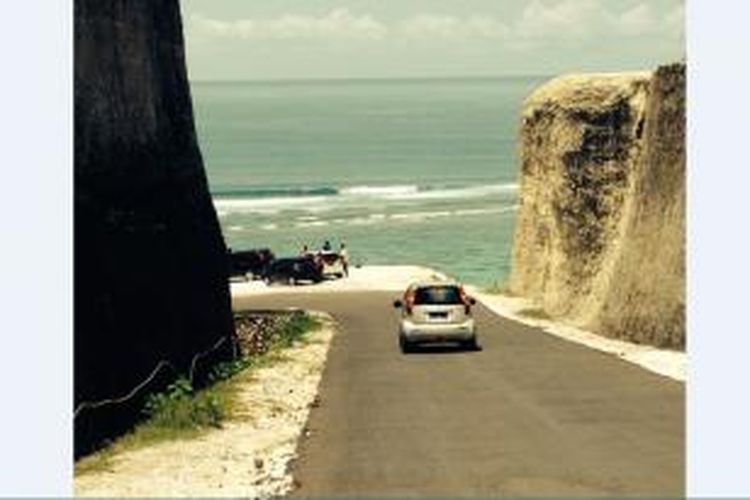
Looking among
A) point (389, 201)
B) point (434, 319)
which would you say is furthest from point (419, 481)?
point (389, 201)

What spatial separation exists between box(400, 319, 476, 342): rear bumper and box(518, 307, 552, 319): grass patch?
15.4 meters

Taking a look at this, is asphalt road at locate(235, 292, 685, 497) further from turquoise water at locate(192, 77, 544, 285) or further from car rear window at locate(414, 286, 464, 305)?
turquoise water at locate(192, 77, 544, 285)

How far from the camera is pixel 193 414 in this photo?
19.9 m

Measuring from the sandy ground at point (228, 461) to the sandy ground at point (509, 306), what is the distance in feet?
26.9

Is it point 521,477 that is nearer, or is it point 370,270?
point 521,477

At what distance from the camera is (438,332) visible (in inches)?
1208

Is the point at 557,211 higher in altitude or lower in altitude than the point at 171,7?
lower

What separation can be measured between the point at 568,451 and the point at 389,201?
12273 cm

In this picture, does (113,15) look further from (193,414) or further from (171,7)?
(193,414)

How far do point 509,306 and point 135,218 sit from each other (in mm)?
29230

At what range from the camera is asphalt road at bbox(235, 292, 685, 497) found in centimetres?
1473

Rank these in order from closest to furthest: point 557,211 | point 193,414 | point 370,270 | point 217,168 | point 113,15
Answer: point 193,414, point 113,15, point 557,211, point 370,270, point 217,168

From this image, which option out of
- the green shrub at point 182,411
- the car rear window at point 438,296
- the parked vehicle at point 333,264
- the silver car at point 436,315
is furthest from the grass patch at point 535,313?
the green shrub at point 182,411

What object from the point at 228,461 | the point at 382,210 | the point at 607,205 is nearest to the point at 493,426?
the point at 228,461
